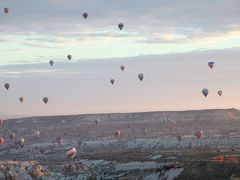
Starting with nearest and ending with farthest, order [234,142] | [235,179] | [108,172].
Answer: [235,179] → [108,172] → [234,142]

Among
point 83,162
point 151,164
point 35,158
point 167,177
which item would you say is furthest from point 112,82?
point 35,158

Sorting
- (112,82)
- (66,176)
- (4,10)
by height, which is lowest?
(66,176)

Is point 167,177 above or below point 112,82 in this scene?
below

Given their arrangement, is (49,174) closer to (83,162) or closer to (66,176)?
(66,176)

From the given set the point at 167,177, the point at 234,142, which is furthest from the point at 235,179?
the point at 234,142

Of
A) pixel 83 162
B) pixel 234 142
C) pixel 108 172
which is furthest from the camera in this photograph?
pixel 234 142

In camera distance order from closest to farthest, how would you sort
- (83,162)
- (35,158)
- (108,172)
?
(108,172) → (83,162) → (35,158)

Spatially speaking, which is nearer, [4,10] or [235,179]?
[235,179]

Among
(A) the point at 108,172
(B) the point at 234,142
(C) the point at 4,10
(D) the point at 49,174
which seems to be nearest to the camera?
(C) the point at 4,10

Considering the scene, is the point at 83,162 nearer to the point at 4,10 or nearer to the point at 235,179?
the point at 4,10
